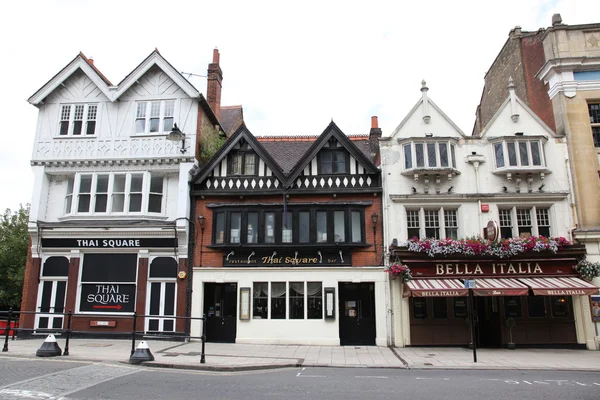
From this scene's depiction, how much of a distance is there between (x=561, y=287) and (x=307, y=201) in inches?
403

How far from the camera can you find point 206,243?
18.8 meters

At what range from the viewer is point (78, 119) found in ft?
65.3

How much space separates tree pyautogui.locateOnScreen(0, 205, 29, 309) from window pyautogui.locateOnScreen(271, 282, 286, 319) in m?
19.2

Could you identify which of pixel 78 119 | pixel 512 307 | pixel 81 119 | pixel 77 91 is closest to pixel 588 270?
pixel 512 307

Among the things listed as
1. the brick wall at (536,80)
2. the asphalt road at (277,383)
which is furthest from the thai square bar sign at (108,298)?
the brick wall at (536,80)

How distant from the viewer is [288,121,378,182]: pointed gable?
18.9 meters

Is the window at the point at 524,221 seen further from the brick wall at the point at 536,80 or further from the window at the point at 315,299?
the window at the point at 315,299

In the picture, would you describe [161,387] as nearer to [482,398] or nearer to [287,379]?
[287,379]

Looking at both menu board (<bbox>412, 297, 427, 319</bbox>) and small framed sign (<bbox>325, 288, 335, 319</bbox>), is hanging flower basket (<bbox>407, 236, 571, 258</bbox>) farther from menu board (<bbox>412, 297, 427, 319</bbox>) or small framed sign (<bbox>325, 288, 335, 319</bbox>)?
small framed sign (<bbox>325, 288, 335, 319</bbox>)

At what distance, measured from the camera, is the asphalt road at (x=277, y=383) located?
8.53 m

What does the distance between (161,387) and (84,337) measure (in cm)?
1113

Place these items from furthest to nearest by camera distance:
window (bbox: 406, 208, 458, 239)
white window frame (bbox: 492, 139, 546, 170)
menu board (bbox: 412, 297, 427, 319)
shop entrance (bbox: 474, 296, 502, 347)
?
1. window (bbox: 406, 208, 458, 239)
2. white window frame (bbox: 492, 139, 546, 170)
3. menu board (bbox: 412, 297, 427, 319)
4. shop entrance (bbox: 474, 296, 502, 347)

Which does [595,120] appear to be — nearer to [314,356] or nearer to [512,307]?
[512,307]

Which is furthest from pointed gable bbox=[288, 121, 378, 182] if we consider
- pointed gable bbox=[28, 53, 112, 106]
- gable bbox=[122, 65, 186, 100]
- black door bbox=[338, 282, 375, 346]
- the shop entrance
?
pointed gable bbox=[28, 53, 112, 106]
